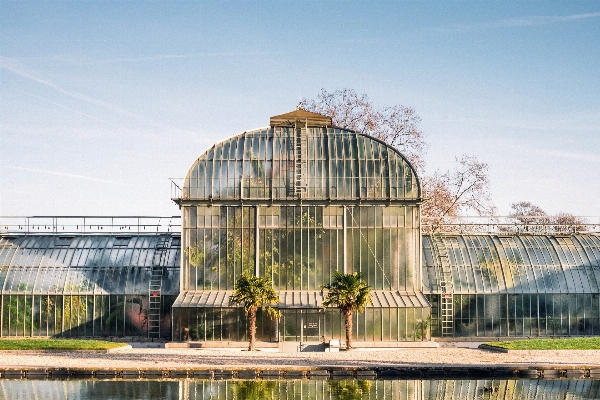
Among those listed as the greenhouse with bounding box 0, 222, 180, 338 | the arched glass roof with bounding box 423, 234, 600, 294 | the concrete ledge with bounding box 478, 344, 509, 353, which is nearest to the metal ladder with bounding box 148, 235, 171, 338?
the greenhouse with bounding box 0, 222, 180, 338

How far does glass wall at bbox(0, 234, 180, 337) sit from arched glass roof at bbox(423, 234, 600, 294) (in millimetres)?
19699

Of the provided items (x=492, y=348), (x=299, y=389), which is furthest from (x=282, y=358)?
(x=492, y=348)

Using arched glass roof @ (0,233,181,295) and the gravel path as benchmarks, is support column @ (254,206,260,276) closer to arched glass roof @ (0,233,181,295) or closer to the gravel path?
arched glass roof @ (0,233,181,295)

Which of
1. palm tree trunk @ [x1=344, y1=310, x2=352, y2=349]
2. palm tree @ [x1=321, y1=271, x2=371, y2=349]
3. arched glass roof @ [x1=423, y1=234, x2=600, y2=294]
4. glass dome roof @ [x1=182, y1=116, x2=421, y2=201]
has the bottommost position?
palm tree trunk @ [x1=344, y1=310, x2=352, y2=349]

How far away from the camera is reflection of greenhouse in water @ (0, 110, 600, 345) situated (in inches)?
2564

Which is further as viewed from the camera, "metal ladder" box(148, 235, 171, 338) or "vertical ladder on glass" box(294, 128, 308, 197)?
"metal ladder" box(148, 235, 171, 338)

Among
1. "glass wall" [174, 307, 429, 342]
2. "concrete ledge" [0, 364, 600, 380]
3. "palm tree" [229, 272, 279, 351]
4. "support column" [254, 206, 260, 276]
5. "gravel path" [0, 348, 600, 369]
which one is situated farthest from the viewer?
"support column" [254, 206, 260, 276]

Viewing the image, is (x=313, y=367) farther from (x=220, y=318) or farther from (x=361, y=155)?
(x=361, y=155)

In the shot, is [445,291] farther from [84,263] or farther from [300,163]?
[84,263]

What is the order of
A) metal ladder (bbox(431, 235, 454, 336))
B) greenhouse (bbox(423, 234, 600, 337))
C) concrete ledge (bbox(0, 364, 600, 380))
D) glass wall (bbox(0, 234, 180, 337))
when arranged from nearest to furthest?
concrete ledge (bbox(0, 364, 600, 380)) → glass wall (bbox(0, 234, 180, 337)) → metal ladder (bbox(431, 235, 454, 336)) → greenhouse (bbox(423, 234, 600, 337))

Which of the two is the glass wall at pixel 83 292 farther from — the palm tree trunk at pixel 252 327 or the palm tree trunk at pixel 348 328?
the palm tree trunk at pixel 348 328

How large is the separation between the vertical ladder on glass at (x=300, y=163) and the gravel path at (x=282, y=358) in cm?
1197

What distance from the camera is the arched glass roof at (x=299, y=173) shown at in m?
67.2

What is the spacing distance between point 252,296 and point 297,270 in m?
5.85
